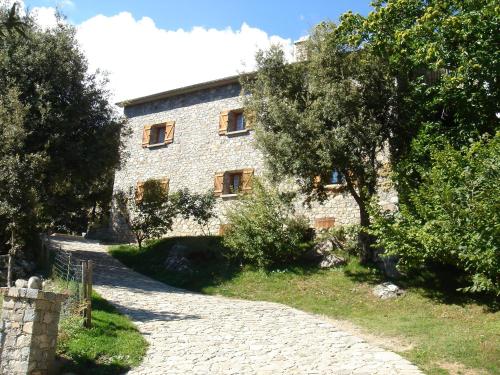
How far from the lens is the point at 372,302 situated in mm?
12055

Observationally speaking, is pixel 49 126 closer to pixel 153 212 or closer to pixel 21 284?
pixel 153 212

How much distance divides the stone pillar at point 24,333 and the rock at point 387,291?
7848 millimetres

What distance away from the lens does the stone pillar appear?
7.37 meters

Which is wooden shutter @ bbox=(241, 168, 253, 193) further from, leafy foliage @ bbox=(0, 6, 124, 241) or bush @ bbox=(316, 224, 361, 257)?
leafy foliage @ bbox=(0, 6, 124, 241)

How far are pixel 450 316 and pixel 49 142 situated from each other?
11.6 m

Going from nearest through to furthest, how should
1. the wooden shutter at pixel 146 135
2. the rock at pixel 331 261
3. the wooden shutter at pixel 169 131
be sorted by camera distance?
the rock at pixel 331 261
the wooden shutter at pixel 169 131
the wooden shutter at pixel 146 135

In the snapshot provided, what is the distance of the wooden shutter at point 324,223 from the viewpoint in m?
17.6

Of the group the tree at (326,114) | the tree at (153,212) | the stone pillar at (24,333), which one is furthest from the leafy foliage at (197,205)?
the stone pillar at (24,333)

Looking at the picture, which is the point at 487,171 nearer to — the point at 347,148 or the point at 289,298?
the point at 347,148

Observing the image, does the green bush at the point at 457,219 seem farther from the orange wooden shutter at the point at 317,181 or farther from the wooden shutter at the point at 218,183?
the wooden shutter at the point at 218,183

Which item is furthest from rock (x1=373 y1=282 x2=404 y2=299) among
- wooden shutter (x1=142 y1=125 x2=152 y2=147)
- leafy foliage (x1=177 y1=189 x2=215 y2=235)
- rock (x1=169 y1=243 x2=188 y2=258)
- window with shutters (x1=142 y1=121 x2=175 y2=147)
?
wooden shutter (x1=142 y1=125 x2=152 y2=147)

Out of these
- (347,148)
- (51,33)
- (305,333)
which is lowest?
(305,333)

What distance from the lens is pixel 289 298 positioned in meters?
13.0

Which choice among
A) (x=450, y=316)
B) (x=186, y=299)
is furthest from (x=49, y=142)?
(x=450, y=316)
